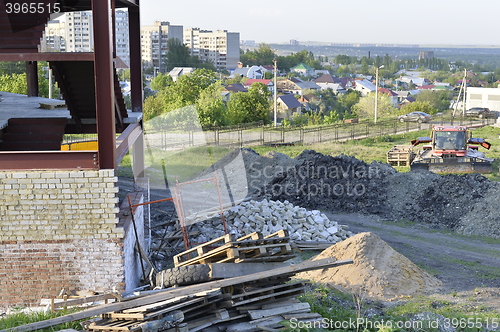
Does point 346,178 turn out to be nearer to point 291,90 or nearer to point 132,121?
point 132,121

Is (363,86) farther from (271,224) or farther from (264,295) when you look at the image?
(264,295)

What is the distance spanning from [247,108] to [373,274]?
32.4 metres

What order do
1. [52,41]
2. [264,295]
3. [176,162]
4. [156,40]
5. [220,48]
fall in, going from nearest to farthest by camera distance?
[264,295] → [176,162] → [52,41] → [156,40] → [220,48]

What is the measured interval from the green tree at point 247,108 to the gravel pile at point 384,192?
768 inches

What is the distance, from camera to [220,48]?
178 meters

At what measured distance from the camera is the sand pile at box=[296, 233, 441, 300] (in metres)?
12.0

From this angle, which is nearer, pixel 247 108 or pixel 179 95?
pixel 179 95

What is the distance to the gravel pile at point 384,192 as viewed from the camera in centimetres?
1897

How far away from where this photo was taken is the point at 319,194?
68.5 feet

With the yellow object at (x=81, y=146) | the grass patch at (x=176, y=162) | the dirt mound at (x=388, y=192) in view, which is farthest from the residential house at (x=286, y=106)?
the yellow object at (x=81, y=146)

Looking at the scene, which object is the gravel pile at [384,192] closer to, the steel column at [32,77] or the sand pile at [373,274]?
the sand pile at [373,274]

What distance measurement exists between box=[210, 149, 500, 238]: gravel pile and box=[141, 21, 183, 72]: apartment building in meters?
130

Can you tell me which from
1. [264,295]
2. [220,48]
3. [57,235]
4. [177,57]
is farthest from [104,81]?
[220,48]

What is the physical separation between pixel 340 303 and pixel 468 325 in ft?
7.82
